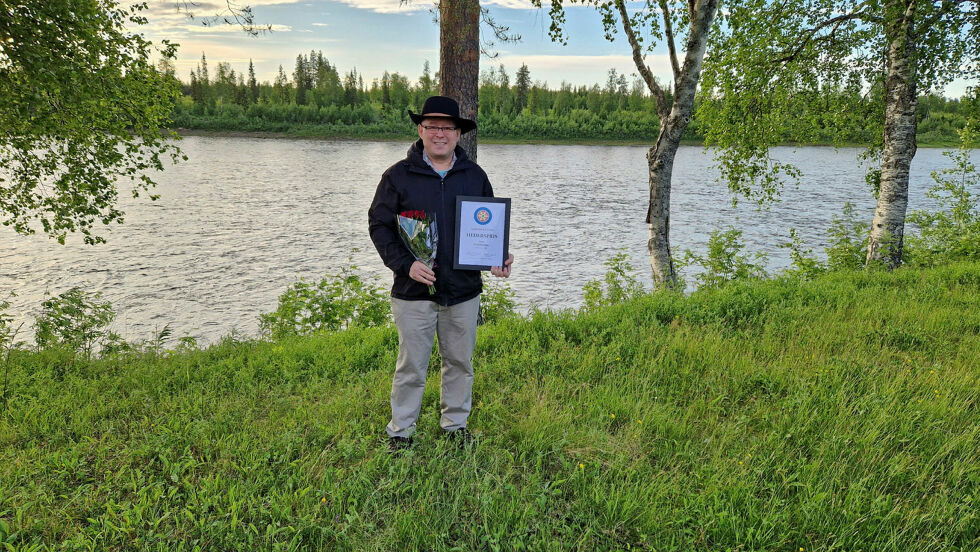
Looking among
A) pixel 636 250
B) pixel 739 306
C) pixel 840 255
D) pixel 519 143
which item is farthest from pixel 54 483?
pixel 519 143

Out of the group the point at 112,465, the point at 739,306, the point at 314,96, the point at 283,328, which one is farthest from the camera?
the point at 314,96

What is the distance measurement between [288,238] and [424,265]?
16.3 metres

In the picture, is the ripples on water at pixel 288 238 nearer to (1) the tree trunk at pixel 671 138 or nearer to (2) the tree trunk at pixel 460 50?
(1) the tree trunk at pixel 671 138

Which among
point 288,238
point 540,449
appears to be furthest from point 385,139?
point 540,449

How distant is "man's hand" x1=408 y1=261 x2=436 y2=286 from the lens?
333cm

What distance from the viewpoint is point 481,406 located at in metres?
4.20

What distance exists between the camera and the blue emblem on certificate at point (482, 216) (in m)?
3.49

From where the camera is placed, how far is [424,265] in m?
3.38

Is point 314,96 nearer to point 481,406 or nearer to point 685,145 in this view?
point 685,145

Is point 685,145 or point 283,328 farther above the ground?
point 685,145

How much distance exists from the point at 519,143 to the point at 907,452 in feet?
263

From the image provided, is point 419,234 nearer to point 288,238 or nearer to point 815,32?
point 815,32

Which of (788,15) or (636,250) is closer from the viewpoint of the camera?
(788,15)

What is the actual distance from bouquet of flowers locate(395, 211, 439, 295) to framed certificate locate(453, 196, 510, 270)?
164mm
